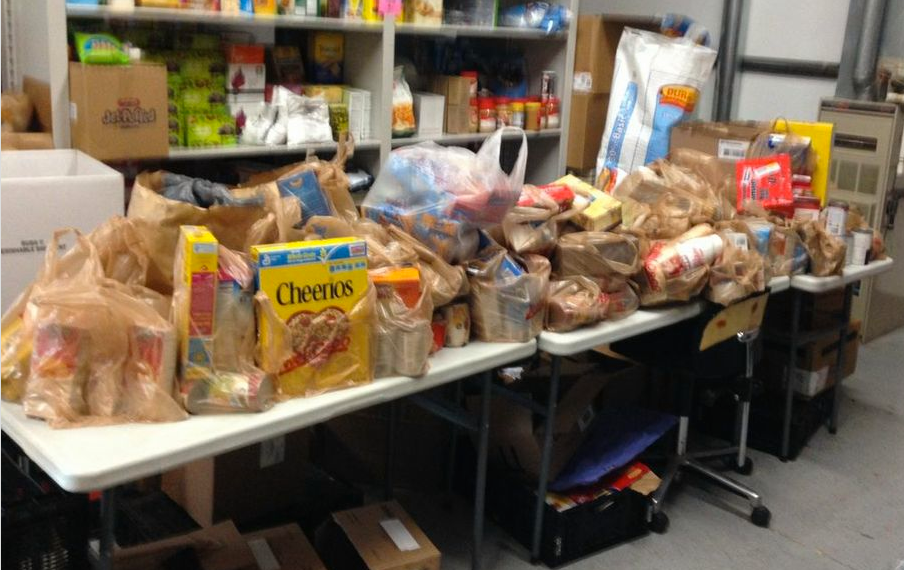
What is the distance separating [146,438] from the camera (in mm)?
1625

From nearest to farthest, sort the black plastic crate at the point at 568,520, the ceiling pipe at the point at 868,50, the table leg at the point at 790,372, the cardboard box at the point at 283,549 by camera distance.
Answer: the cardboard box at the point at 283,549, the black plastic crate at the point at 568,520, the table leg at the point at 790,372, the ceiling pipe at the point at 868,50

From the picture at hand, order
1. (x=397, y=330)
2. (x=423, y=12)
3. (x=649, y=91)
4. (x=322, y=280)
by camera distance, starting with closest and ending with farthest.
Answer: (x=322, y=280) → (x=397, y=330) → (x=423, y=12) → (x=649, y=91)

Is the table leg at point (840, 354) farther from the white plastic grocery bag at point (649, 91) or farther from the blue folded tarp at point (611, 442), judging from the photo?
the white plastic grocery bag at point (649, 91)

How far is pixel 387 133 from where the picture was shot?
3691 mm

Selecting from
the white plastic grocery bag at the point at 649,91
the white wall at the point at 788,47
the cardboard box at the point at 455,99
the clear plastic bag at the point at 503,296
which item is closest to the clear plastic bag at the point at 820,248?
the white plastic grocery bag at the point at 649,91

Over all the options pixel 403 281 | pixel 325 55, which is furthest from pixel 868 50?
pixel 403 281

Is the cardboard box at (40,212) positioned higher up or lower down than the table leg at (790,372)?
higher up

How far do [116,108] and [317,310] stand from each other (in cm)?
131

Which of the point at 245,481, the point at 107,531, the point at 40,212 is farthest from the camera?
the point at 245,481

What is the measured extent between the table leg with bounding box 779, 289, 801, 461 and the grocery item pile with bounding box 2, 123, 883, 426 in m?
0.44

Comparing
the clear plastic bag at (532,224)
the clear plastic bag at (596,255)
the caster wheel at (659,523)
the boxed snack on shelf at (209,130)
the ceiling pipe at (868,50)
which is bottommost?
the caster wheel at (659,523)

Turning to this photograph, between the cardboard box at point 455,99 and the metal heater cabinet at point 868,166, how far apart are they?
1.61m

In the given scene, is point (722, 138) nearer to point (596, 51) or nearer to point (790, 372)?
point (790, 372)

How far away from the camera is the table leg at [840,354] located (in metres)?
3.41
